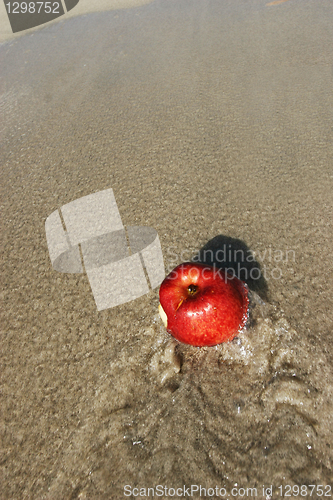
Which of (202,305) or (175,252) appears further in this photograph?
(175,252)

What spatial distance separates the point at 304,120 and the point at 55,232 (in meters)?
1.72

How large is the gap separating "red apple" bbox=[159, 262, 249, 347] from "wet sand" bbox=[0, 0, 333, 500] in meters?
0.15

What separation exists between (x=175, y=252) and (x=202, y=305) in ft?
1.81

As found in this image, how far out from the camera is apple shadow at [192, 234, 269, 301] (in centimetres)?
150

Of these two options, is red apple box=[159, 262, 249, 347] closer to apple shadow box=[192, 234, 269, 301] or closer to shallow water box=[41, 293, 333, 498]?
shallow water box=[41, 293, 333, 498]

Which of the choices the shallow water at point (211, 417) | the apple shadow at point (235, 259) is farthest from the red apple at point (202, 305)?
the apple shadow at point (235, 259)

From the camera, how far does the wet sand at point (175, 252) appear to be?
1112 millimetres

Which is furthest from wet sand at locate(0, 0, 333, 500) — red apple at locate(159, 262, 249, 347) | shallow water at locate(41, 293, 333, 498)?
red apple at locate(159, 262, 249, 347)

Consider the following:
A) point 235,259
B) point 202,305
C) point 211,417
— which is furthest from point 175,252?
point 211,417

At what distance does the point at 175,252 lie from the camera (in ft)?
5.43

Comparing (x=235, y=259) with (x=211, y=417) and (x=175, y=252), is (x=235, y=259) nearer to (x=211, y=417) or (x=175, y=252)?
(x=175, y=252)

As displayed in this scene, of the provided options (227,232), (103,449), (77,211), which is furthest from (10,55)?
(103,449)

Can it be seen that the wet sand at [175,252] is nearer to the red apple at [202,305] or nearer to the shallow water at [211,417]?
the shallow water at [211,417]

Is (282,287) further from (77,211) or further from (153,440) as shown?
(77,211)
